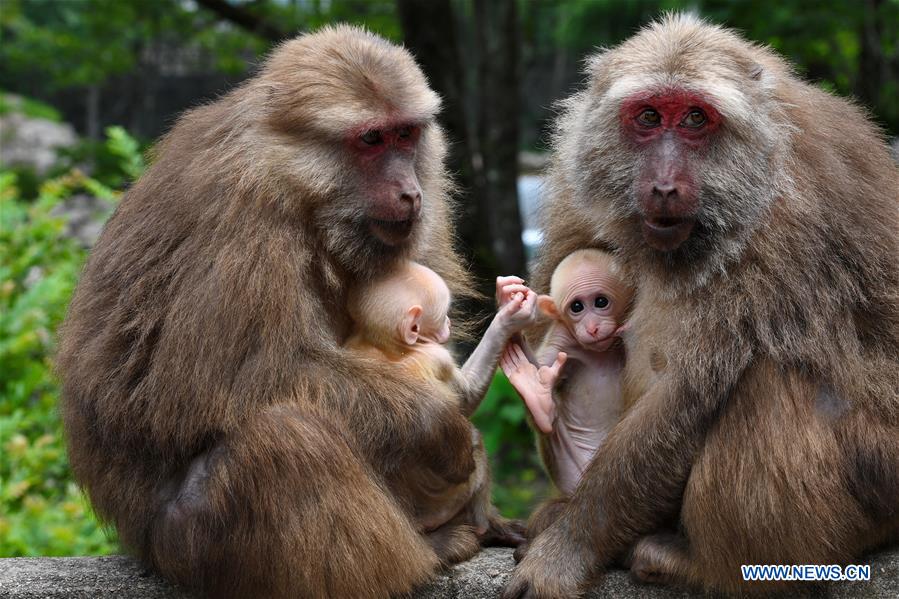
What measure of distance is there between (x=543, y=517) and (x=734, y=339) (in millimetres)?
1119

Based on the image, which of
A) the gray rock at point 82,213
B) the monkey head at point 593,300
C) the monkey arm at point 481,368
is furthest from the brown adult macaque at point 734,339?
the gray rock at point 82,213

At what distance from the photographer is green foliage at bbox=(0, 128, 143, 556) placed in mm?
6004

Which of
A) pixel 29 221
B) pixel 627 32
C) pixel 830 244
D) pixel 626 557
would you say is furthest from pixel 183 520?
pixel 627 32

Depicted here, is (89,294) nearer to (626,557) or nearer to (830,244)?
(626,557)

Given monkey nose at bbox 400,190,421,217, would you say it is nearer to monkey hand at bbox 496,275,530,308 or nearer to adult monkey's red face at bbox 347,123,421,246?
adult monkey's red face at bbox 347,123,421,246

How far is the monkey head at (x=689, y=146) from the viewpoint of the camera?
12.8ft

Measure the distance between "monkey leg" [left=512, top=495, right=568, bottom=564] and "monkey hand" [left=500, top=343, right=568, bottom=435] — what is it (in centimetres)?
32

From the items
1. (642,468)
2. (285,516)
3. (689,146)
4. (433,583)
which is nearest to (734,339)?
(642,468)

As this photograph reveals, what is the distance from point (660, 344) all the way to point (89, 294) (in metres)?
2.20

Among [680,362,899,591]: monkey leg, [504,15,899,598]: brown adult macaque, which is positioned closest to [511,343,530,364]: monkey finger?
[504,15,899,598]: brown adult macaque

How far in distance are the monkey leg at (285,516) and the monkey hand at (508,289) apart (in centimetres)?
88

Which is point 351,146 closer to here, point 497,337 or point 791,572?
point 497,337

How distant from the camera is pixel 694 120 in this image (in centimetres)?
392

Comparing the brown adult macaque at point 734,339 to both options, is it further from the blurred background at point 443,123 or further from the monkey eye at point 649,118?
the blurred background at point 443,123
